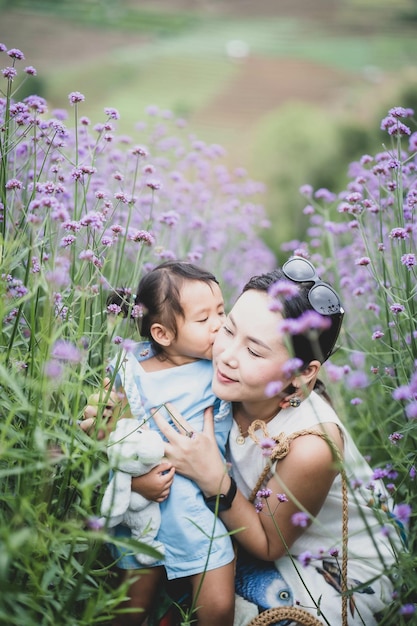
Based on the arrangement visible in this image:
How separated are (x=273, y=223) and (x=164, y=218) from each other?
3.95m

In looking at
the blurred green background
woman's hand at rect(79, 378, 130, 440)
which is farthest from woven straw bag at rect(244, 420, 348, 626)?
the blurred green background

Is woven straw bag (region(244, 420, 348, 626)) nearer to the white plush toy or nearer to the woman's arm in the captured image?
the woman's arm

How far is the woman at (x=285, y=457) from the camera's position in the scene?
1.88m

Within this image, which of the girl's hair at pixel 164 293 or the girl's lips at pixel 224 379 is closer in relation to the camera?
the girl's lips at pixel 224 379

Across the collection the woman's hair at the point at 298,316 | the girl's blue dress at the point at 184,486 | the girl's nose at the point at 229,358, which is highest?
the woman's hair at the point at 298,316

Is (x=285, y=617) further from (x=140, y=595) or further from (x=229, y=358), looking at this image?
(x=229, y=358)

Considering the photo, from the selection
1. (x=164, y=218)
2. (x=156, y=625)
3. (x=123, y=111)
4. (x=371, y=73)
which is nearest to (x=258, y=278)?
(x=164, y=218)

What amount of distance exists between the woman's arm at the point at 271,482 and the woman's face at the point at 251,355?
19cm

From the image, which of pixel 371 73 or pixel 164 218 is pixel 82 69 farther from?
pixel 164 218

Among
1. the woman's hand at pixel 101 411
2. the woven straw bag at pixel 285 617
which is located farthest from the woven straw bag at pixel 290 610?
the woman's hand at pixel 101 411

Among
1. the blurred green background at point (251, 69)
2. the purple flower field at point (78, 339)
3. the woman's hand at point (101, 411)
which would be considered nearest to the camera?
the purple flower field at point (78, 339)

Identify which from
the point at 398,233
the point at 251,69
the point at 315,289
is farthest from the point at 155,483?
the point at 251,69

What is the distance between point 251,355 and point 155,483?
47 centimetres

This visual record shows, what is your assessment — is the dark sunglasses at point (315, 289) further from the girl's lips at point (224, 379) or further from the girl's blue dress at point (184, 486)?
the girl's blue dress at point (184, 486)
